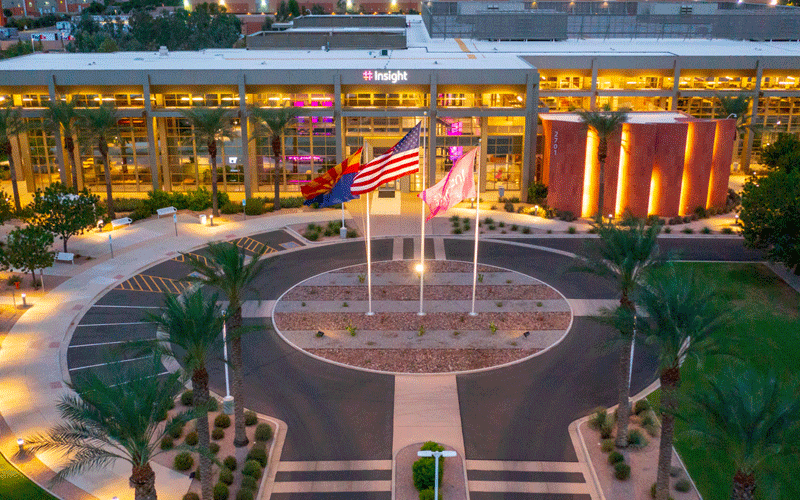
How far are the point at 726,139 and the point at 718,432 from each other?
41.2 meters

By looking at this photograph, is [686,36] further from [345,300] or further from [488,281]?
[345,300]

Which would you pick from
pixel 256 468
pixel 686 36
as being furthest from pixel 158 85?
pixel 686 36

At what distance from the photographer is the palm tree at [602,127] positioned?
155 feet

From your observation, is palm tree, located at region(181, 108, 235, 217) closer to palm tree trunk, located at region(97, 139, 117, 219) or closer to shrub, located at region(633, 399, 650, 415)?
palm tree trunk, located at region(97, 139, 117, 219)

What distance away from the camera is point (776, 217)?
3756 cm

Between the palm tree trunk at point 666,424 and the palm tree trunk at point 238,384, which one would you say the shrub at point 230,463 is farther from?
the palm tree trunk at point 666,424

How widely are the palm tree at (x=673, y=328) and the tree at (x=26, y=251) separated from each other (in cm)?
3082

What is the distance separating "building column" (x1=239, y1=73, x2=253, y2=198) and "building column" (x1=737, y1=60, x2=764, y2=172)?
4427 cm

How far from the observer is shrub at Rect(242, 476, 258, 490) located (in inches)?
856

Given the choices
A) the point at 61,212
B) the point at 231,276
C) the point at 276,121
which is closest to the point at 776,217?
the point at 231,276

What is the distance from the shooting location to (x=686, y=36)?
8419 cm

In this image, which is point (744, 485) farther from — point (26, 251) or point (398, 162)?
point (26, 251)

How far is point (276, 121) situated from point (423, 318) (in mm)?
23341

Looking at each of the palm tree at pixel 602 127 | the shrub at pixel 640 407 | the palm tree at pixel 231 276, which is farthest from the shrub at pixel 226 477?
the palm tree at pixel 602 127
